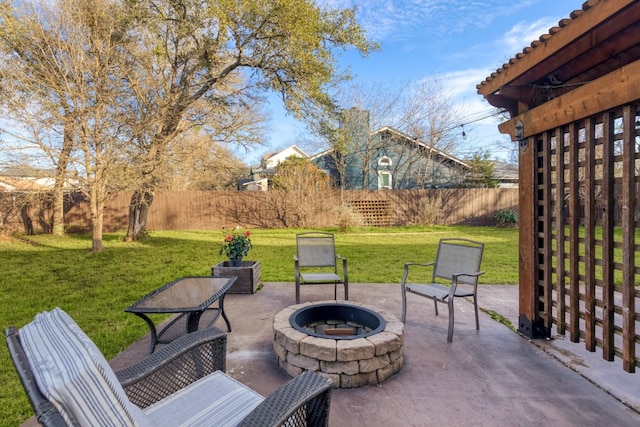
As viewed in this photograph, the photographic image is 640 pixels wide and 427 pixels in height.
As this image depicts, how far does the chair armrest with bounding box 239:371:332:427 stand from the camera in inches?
46.4

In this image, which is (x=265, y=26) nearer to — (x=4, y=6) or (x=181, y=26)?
(x=181, y=26)

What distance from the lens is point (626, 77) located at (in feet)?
6.72

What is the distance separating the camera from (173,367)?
165cm

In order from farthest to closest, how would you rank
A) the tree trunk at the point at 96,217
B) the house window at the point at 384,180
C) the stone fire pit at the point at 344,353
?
1. the house window at the point at 384,180
2. the tree trunk at the point at 96,217
3. the stone fire pit at the point at 344,353

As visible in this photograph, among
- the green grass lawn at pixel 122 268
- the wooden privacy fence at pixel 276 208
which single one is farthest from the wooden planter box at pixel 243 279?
the wooden privacy fence at pixel 276 208

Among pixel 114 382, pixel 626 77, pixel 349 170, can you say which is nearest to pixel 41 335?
pixel 114 382

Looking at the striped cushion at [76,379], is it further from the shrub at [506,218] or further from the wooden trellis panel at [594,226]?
the shrub at [506,218]

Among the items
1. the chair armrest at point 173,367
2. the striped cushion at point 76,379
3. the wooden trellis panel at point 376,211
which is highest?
the wooden trellis panel at point 376,211

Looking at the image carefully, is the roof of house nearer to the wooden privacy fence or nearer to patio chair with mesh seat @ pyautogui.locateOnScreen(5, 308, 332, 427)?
the wooden privacy fence

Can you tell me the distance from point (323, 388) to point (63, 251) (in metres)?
9.29

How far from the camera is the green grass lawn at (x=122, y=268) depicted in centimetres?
348

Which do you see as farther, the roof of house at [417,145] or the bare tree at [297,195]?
the roof of house at [417,145]

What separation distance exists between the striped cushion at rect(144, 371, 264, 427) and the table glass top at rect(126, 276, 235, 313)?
90 centimetres

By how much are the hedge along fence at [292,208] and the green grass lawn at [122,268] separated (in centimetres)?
190
